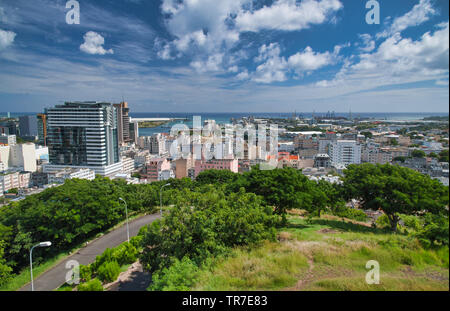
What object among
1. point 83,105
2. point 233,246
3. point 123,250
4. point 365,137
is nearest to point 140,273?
point 123,250

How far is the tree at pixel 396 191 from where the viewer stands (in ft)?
21.1

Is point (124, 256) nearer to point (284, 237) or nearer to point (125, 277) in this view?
point (125, 277)

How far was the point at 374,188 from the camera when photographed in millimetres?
7098

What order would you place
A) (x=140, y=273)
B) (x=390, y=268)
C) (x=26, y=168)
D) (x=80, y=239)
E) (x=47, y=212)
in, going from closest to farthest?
(x=390, y=268) < (x=140, y=273) < (x=47, y=212) < (x=80, y=239) < (x=26, y=168)

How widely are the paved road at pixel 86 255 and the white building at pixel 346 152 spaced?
30884 mm

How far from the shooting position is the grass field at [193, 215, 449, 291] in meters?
2.81

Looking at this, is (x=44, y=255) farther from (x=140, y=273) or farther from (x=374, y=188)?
(x=374, y=188)

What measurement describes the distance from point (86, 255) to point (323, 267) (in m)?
8.08

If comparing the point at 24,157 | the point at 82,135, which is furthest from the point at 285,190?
the point at 24,157

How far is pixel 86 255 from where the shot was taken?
8.68 metres

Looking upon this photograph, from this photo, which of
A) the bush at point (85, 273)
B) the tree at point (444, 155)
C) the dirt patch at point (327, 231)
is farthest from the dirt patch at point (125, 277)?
the tree at point (444, 155)

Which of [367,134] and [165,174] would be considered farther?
[367,134]

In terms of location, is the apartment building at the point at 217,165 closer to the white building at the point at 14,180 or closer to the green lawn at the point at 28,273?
the green lawn at the point at 28,273

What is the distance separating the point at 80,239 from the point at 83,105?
2549 centimetres
